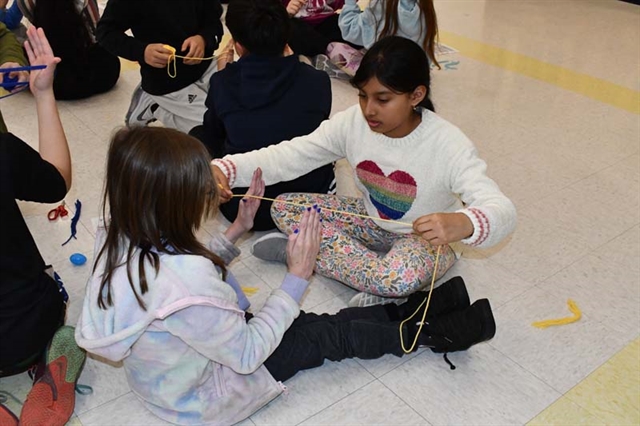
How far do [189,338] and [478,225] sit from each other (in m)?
0.65

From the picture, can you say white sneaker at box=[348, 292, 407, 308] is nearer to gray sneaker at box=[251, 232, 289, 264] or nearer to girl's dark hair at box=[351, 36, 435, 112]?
gray sneaker at box=[251, 232, 289, 264]

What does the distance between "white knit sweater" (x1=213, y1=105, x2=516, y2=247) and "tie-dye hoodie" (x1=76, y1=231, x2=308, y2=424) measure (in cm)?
44

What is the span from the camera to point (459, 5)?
4559 millimetres

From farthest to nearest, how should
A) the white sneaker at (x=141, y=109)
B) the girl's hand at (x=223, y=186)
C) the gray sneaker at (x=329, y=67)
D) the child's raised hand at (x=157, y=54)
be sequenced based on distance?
1. the gray sneaker at (x=329, y=67)
2. the white sneaker at (x=141, y=109)
3. the child's raised hand at (x=157, y=54)
4. the girl's hand at (x=223, y=186)

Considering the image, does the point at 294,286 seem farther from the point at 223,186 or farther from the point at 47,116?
the point at 47,116

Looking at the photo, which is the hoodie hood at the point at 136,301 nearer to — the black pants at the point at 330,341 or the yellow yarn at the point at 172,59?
the black pants at the point at 330,341

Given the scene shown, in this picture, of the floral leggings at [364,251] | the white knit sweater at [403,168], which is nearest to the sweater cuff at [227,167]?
the white knit sweater at [403,168]

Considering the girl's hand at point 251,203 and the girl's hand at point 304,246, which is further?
the girl's hand at point 251,203

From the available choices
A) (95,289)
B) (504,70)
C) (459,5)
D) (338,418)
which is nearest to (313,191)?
(338,418)

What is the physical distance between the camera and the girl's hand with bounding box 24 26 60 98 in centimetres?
146

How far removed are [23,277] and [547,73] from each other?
2789mm

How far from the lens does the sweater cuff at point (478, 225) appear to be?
1462mm

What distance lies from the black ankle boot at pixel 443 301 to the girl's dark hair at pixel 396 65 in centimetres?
49

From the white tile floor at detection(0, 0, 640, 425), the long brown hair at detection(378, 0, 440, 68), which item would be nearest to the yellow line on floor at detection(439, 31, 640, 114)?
the white tile floor at detection(0, 0, 640, 425)
